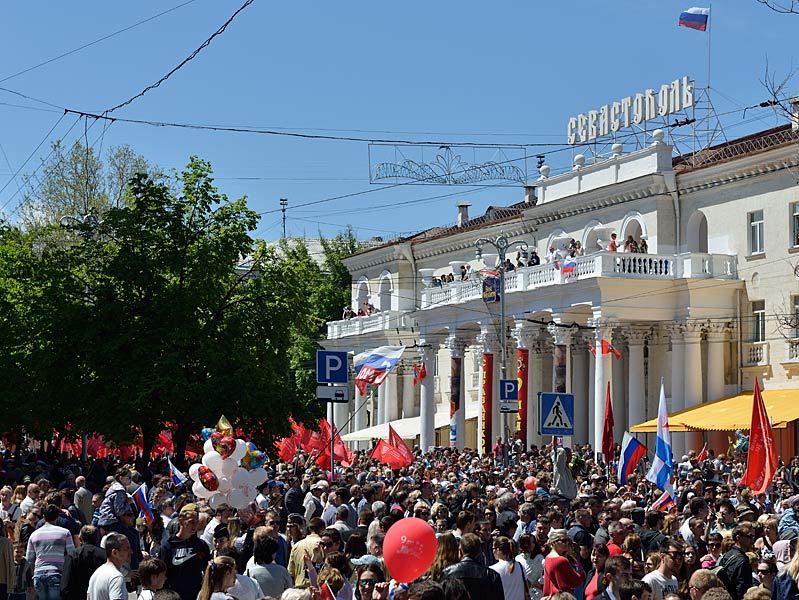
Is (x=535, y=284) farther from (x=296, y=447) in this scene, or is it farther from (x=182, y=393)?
(x=182, y=393)

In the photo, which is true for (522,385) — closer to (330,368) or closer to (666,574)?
(330,368)

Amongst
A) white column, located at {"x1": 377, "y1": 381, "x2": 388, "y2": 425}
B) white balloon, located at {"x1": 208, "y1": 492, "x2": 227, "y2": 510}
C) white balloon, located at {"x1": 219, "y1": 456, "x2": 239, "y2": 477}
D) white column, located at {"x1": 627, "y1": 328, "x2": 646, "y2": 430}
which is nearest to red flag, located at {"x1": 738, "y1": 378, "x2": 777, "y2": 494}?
white balloon, located at {"x1": 219, "y1": 456, "x2": 239, "y2": 477}

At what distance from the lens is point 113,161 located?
161 feet

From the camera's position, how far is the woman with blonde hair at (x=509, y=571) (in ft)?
36.4

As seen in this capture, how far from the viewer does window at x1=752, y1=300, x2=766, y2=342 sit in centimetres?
4253

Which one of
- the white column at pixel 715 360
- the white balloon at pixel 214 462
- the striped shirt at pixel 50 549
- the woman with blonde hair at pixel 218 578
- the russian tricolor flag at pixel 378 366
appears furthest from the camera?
the white column at pixel 715 360

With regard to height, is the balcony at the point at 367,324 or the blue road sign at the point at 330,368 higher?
the balcony at the point at 367,324

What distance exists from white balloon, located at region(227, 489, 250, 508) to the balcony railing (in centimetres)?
2716

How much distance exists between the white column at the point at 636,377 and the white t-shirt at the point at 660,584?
3429 cm

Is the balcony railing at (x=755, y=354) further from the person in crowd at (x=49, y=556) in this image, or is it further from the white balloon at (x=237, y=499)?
the person in crowd at (x=49, y=556)

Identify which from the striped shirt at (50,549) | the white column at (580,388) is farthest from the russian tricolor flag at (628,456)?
the white column at (580,388)

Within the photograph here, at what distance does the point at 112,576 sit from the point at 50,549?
3424 millimetres

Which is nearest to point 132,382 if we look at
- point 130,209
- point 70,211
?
point 130,209

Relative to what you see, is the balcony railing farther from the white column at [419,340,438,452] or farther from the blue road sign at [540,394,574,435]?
the blue road sign at [540,394,574,435]
